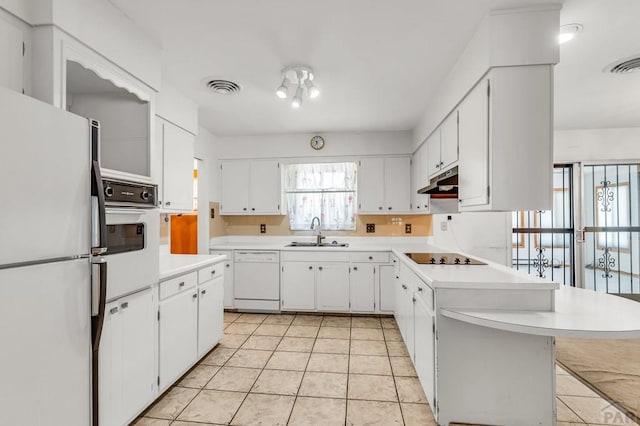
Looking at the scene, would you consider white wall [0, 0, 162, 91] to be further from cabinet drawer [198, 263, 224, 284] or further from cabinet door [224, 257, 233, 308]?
cabinet door [224, 257, 233, 308]

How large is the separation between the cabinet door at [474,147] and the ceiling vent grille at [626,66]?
4.49 ft

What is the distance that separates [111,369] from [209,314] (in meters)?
1.17

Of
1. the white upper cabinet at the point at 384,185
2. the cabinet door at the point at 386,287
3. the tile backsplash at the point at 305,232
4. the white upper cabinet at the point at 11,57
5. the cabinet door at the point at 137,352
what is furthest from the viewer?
the tile backsplash at the point at 305,232

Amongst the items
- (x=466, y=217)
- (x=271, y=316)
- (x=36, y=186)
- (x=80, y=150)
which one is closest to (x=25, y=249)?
(x=36, y=186)

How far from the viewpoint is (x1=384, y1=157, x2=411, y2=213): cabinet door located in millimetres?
4207

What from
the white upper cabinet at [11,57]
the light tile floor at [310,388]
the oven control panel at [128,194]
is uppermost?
the white upper cabinet at [11,57]

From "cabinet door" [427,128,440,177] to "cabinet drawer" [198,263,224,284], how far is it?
2.30 meters

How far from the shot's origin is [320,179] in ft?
14.9

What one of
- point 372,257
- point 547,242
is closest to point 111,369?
point 372,257

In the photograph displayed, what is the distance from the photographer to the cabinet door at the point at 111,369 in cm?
158

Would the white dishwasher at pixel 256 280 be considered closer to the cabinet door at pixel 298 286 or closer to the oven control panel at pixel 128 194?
the cabinet door at pixel 298 286

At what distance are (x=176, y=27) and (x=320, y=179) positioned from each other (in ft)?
9.30

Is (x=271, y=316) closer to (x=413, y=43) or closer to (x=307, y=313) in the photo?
(x=307, y=313)

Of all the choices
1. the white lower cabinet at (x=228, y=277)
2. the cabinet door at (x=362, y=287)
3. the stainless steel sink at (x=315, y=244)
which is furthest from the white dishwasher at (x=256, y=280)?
the cabinet door at (x=362, y=287)
